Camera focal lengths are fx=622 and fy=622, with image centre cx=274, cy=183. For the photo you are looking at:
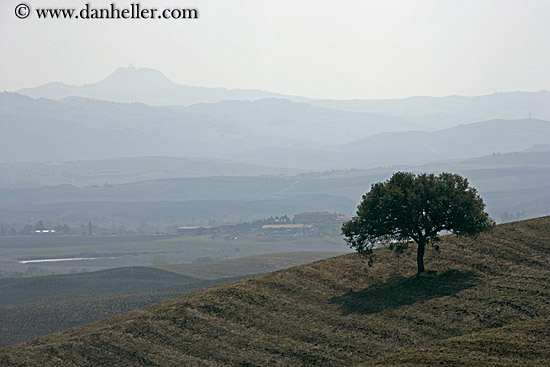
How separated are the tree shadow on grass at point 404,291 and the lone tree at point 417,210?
12.4 ft

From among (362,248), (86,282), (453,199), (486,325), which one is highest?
(453,199)

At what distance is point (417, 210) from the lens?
58875 millimetres

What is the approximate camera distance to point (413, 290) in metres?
57.4

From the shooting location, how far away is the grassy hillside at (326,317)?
154 feet

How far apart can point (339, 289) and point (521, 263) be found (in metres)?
18.8

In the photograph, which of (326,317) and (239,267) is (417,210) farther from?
(239,267)

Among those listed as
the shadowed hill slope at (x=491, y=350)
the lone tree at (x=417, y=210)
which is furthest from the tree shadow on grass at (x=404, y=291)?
the shadowed hill slope at (x=491, y=350)

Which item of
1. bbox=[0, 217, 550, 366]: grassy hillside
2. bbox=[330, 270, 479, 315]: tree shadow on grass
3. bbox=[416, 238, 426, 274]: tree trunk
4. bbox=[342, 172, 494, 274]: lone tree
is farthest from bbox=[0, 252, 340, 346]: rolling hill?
bbox=[416, 238, 426, 274]: tree trunk

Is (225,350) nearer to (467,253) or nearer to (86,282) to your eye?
(467,253)

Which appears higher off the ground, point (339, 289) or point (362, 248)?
point (362, 248)

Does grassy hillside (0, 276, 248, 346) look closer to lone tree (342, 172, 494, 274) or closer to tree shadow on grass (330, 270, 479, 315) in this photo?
tree shadow on grass (330, 270, 479, 315)

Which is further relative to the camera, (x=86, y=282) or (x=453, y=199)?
(x=86, y=282)

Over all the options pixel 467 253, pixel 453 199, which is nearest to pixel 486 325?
pixel 453 199

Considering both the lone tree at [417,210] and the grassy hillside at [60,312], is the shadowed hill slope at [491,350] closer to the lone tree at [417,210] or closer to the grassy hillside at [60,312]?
the lone tree at [417,210]
